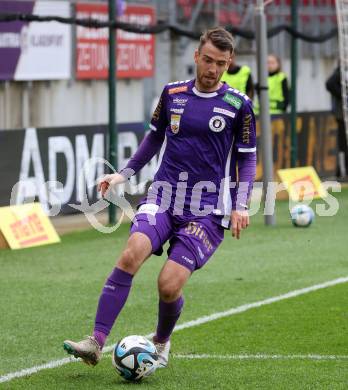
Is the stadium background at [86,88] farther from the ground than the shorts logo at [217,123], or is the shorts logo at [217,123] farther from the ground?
the shorts logo at [217,123]

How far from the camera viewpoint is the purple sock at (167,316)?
279 inches

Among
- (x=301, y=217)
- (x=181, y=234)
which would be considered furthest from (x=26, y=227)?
(x=181, y=234)

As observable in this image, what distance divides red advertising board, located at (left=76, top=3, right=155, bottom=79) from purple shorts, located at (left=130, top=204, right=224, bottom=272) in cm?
1227

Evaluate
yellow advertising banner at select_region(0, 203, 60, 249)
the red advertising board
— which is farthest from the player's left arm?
the red advertising board

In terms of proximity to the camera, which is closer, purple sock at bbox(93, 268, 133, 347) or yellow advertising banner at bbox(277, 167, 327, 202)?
purple sock at bbox(93, 268, 133, 347)

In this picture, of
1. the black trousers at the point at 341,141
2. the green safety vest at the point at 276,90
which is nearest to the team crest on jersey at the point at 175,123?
the green safety vest at the point at 276,90

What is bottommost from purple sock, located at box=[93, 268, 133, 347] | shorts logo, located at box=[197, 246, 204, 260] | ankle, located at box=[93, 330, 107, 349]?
A: ankle, located at box=[93, 330, 107, 349]

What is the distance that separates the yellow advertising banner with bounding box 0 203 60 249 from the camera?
13.0 meters

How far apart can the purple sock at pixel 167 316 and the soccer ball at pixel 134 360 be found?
25cm

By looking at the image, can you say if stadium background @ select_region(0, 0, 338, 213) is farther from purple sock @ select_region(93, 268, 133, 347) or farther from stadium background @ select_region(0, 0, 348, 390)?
purple sock @ select_region(93, 268, 133, 347)

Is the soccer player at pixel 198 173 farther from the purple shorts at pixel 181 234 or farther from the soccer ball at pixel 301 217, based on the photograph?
the soccer ball at pixel 301 217

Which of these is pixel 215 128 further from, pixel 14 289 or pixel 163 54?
pixel 163 54

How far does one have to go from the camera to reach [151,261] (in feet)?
39.9

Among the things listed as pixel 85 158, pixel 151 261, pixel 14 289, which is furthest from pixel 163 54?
pixel 14 289
